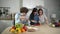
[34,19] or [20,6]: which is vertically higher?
[20,6]

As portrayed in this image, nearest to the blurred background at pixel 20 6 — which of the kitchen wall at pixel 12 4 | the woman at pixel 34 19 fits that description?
the kitchen wall at pixel 12 4

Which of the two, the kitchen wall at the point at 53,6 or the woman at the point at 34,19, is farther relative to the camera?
the kitchen wall at the point at 53,6

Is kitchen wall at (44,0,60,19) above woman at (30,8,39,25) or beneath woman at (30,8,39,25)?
above

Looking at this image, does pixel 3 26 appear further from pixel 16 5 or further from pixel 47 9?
pixel 47 9

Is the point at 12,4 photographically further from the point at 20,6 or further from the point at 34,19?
the point at 34,19

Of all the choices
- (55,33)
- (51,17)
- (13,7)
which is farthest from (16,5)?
(55,33)

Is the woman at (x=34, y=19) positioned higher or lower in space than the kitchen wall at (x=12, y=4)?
lower

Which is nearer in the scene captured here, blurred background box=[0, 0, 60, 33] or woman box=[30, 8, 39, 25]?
woman box=[30, 8, 39, 25]

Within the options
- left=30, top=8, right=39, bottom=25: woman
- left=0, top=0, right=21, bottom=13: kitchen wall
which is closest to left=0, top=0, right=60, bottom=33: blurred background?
left=0, top=0, right=21, bottom=13: kitchen wall

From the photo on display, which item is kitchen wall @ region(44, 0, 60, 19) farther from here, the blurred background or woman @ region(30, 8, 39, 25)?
woman @ region(30, 8, 39, 25)

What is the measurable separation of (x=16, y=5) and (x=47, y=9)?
924mm

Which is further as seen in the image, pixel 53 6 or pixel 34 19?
pixel 53 6

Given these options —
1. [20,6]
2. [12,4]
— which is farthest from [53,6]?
[12,4]

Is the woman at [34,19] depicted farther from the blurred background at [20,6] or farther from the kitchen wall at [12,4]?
the kitchen wall at [12,4]
